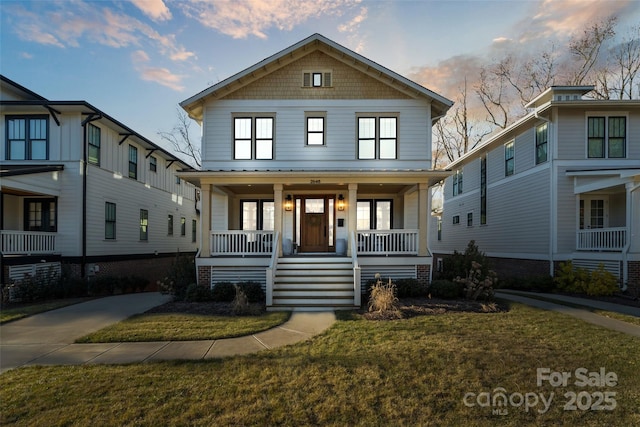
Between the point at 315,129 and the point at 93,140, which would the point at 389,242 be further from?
the point at 93,140

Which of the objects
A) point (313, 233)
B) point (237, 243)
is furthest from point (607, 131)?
point (237, 243)

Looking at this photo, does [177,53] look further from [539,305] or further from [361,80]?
[539,305]

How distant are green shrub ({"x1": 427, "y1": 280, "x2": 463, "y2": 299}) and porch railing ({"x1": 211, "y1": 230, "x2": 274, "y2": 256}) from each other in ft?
18.6

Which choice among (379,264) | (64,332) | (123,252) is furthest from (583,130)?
(123,252)

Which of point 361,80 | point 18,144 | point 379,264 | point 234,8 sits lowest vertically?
point 379,264

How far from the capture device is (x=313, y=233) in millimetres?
13828

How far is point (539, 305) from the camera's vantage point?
9.53 m

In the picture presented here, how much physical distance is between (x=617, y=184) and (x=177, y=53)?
1988cm

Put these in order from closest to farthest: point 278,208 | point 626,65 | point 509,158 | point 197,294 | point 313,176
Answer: point 197,294 < point 313,176 < point 278,208 < point 509,158 < point 626,65

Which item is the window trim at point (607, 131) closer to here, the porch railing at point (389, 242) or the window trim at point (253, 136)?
the porch railing at point (389, 242)

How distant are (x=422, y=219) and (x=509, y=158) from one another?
905cm

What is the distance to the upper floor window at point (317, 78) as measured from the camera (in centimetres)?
1297

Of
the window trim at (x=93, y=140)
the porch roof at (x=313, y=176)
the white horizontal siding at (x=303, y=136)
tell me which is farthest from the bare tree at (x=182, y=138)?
the porch roof at (x=313, y=176)

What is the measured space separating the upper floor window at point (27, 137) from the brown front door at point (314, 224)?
35.9 ft
